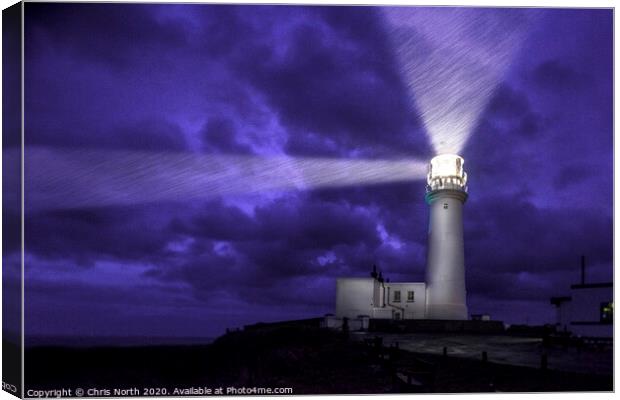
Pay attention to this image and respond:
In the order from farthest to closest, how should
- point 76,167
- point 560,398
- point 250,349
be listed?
point 250,349 < point 76,167 < point 560,398

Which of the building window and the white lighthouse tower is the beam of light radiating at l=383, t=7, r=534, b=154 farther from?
the building window

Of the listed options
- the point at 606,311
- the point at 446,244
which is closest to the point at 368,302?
the point at 446,244

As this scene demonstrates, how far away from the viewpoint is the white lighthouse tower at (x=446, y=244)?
25.2 meters

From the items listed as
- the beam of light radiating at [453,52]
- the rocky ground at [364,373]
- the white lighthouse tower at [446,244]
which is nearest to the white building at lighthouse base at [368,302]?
the white lighthouse tower at [446,244]

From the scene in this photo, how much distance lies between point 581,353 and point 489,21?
359 inches

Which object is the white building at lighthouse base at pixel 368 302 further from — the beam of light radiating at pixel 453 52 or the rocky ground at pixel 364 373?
the beam of light radiating at pixel 453 52

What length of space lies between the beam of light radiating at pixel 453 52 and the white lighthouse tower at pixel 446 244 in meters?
5.69

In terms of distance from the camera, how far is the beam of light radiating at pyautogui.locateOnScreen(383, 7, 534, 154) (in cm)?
1540

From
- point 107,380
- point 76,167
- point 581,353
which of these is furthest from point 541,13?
point 107,380

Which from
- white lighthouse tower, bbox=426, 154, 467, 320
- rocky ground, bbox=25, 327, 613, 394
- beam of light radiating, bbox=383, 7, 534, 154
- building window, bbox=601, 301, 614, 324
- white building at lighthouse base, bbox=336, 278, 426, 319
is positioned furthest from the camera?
white building at lighthouse base, bbox=336, 278, 426, 319

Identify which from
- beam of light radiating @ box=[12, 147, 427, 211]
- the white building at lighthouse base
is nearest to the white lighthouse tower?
the white building at lighthouse base

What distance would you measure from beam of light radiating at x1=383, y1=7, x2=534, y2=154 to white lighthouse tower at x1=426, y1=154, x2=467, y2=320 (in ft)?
18.7

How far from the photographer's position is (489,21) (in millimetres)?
15578

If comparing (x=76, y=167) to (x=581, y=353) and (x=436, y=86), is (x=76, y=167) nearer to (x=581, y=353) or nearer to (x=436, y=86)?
(x=436, y=86)
